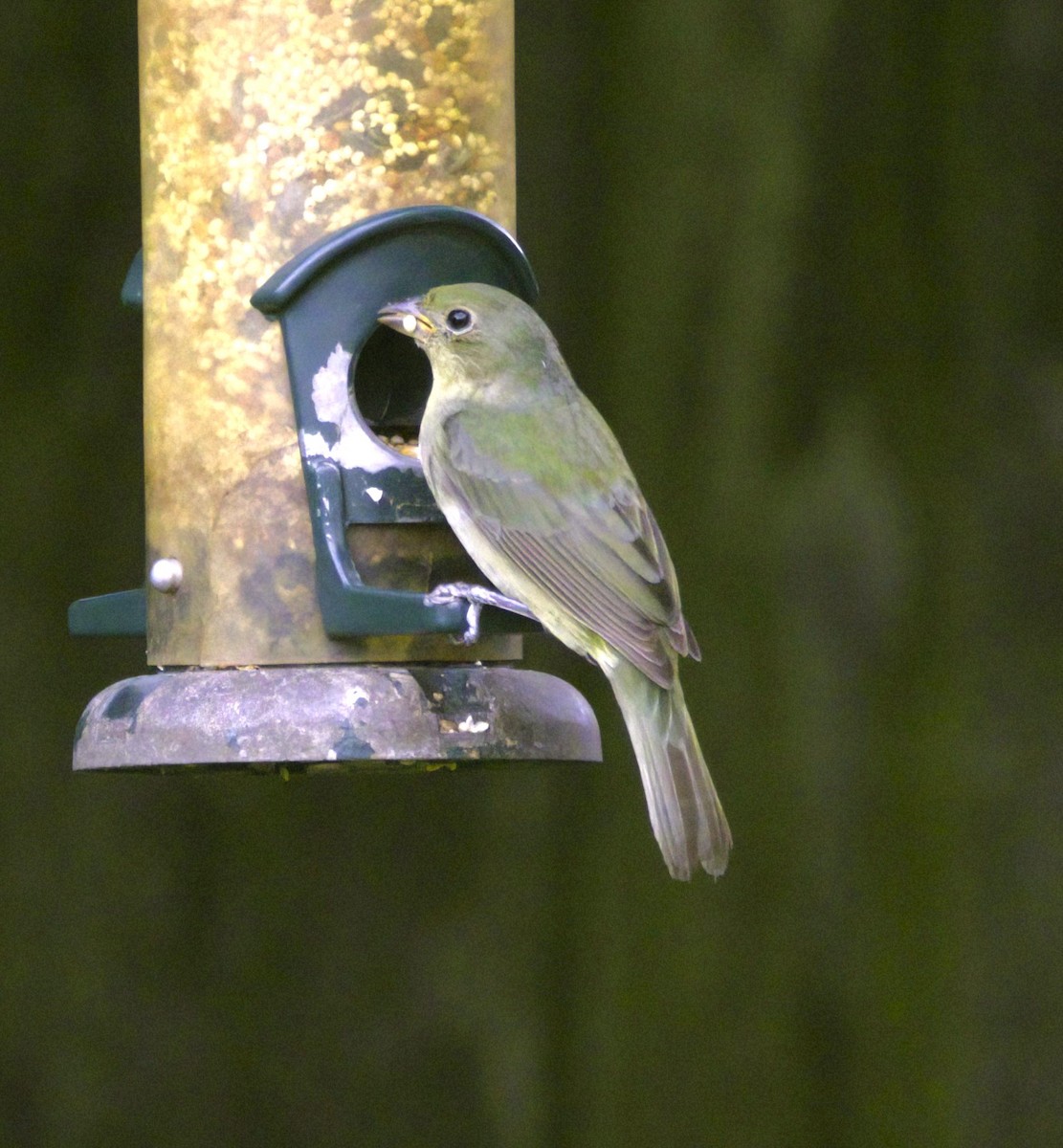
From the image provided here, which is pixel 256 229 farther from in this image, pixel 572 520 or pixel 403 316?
pixel 572 520

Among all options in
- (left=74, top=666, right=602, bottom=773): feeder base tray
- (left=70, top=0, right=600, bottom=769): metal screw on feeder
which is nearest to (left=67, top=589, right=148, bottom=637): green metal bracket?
(left=70, top=0, right=600, bottom=769): metal screw on feeder

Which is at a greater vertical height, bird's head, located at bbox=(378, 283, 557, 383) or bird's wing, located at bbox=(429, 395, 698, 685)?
bird's head, located at bbox=(378, 283, 557, 383)

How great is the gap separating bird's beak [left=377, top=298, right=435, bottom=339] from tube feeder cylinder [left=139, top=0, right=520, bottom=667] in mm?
169

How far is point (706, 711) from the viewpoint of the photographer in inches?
176

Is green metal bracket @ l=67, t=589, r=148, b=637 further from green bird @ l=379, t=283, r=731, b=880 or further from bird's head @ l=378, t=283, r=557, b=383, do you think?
bird's head @ l=378, t=283, r=557, b=383

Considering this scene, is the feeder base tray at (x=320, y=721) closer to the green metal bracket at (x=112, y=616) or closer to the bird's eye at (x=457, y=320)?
the green metal bracket at (x=112, y=616)

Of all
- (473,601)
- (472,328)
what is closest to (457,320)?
(472,328)

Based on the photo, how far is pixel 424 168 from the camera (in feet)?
12.0

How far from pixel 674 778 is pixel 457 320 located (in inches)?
36.0

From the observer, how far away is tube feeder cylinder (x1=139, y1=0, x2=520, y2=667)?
357 cm

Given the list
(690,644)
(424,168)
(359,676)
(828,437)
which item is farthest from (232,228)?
(828,437)

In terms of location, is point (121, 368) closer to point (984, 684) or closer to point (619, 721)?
point (619, 721)

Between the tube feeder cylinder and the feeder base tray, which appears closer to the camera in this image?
the feeder base tray

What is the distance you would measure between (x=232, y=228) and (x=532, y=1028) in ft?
6.19
